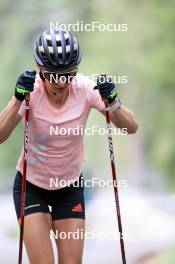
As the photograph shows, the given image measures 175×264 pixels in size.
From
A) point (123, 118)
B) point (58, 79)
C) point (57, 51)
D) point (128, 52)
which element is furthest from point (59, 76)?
point (128, 52)

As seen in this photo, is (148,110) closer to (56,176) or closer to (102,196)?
(102,196)

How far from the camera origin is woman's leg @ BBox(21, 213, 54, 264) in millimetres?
3609

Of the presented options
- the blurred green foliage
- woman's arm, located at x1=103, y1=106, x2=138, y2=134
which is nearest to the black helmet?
woman's arm, located at x1=103, y1=106, x2=138, y2=134

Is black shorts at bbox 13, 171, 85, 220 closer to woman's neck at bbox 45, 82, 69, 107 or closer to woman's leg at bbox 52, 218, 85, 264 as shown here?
woman's leg at bbox 52, 218, 85, 264

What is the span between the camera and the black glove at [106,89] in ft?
12.0

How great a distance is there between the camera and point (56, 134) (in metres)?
3.69

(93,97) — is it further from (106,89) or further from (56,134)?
(56,134)

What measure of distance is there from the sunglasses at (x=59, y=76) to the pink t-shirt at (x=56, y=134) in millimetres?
106

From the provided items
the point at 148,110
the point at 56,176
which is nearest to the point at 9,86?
the point at 148,110

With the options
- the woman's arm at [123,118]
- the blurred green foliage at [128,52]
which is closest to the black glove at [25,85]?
the woman's arm at [123,118]

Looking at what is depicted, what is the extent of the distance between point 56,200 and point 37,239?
33cm

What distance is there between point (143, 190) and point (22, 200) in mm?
4422

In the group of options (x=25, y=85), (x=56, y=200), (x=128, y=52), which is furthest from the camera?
(x=128, y=52)

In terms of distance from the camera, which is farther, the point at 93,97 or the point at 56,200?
the point at 56,200
